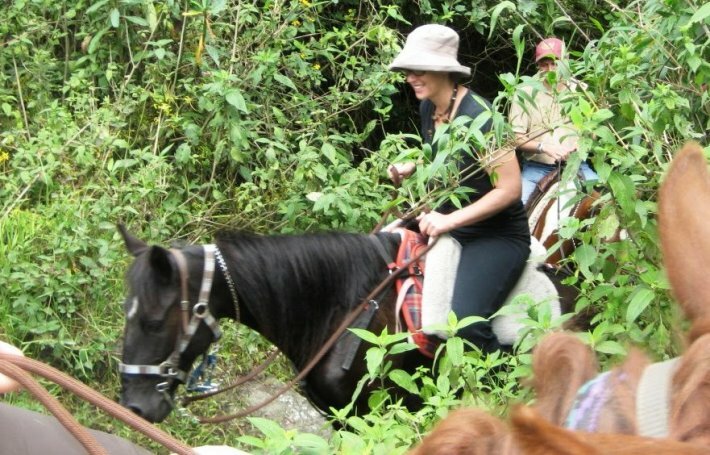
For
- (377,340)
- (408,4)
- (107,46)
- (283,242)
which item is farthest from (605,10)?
(377,340)

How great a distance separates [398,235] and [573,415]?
3.88m

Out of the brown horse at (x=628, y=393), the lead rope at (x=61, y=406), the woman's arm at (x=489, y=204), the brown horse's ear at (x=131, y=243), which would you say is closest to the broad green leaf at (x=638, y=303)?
the woman's arm at (x=489, y=204)

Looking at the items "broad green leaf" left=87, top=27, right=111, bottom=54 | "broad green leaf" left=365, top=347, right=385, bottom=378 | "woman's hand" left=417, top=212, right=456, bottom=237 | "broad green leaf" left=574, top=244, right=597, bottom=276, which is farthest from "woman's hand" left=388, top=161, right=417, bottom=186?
"broad green leaf" left=87, top=27, right=111, bottom=54

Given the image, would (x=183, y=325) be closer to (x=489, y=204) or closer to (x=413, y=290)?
(x=413, y=290)

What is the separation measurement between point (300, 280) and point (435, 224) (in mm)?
682

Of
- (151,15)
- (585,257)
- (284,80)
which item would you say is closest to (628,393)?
(585,257)

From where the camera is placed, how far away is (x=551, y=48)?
423 centimetres

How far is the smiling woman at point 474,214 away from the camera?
4695 millimetres

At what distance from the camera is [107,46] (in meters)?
7.64

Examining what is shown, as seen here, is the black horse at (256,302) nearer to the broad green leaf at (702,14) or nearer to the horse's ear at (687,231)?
the broad green leaf at (702,14)

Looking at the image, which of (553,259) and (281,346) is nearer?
(281,346)

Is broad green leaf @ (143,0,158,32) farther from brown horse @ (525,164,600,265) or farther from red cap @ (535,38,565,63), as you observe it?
brown horse @ (525,164,600,265)

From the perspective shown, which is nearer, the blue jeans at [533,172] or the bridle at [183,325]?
the bridle at [183,325]

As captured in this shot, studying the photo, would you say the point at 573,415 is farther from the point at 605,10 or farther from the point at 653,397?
the point at 605,10
